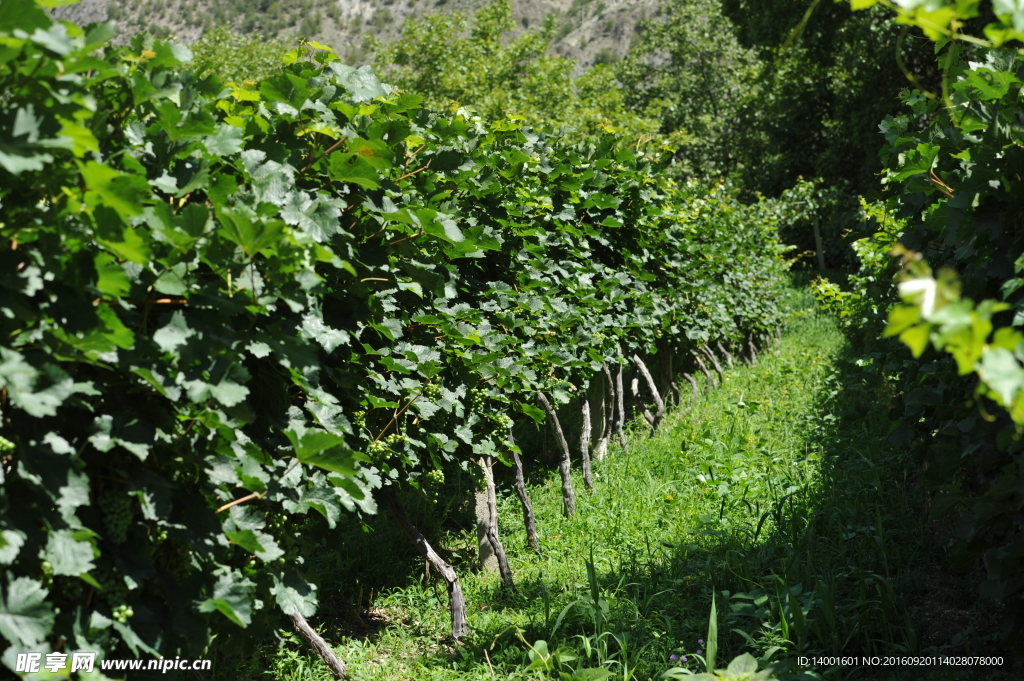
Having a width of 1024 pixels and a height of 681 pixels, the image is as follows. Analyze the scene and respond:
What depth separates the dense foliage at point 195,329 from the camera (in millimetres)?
1589

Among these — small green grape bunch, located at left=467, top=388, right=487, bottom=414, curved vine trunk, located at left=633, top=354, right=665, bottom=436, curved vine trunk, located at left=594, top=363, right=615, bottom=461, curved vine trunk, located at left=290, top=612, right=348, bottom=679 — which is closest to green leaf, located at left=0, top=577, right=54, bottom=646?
curved vine trunk, located at left=290, top=612, right=348, bottom=679

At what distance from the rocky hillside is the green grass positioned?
104 m

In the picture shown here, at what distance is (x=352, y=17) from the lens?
12912 centimetres

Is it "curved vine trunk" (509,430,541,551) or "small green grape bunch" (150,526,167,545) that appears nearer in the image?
"small green grape bunch" (150,526,167,545)

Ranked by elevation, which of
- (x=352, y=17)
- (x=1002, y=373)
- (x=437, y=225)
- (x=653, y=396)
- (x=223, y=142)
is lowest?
(x=653, y=396)

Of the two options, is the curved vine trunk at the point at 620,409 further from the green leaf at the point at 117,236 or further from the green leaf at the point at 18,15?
the green leaf at the point at 18,15

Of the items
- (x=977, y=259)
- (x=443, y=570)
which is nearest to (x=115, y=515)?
(x=443, y=570)

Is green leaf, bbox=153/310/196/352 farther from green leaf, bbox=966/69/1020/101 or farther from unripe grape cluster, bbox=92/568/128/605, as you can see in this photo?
green leaf, bbox=966/69/1020/101

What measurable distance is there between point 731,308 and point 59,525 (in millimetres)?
8726

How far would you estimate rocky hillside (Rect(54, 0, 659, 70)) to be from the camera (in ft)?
366

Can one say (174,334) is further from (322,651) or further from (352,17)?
(352,17)

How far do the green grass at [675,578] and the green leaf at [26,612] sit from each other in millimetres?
1112

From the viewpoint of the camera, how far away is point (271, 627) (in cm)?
255

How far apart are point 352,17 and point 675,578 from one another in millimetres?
139130
